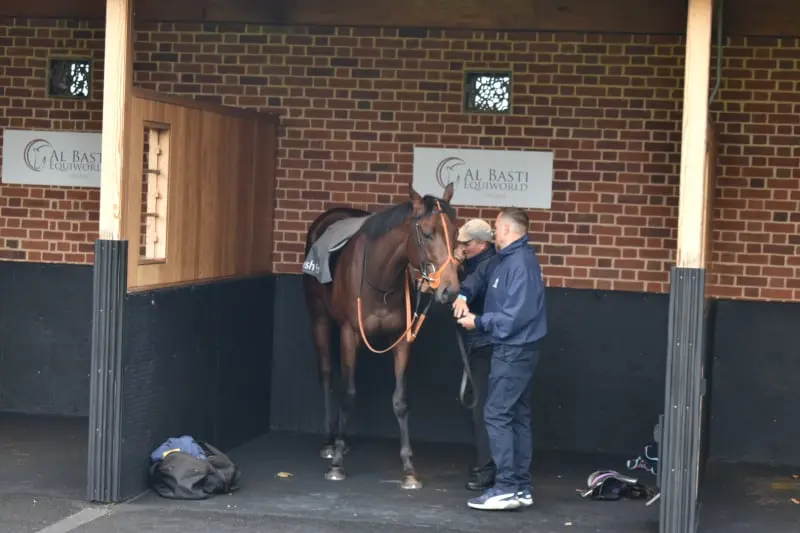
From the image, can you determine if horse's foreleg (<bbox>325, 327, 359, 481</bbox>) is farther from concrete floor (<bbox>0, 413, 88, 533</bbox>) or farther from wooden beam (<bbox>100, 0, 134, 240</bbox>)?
wooden beam (<bbox>100, 0, 134, 240</bbox>)

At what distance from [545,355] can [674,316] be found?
319cm

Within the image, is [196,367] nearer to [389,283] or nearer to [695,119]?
[389,283]

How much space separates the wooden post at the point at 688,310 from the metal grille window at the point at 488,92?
10.8ft

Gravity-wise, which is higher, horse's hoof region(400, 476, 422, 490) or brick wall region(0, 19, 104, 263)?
brick wall region(0, 19, 104, 263)

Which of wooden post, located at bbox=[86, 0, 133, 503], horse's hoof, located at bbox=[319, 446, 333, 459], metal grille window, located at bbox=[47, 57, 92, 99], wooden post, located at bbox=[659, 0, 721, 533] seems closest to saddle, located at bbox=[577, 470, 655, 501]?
wooden post, located at bbox=[659, 0, 721, 533]

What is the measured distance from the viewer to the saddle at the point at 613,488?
9.23 meters

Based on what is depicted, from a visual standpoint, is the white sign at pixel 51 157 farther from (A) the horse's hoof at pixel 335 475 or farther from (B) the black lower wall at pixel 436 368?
(A) the horse's hoof at pixel 335 475

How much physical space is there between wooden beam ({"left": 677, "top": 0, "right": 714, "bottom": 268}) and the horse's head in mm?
1630

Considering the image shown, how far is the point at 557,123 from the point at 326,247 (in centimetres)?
220

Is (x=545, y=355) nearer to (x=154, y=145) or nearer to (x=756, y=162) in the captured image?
(x=756, y=162)

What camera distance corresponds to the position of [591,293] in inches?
426

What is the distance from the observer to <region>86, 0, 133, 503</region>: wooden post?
326 inches

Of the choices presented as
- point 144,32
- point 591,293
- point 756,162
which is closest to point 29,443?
point 144,32

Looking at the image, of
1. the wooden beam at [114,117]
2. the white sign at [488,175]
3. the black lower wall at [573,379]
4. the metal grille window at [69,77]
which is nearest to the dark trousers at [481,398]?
the black lower wall at [573,379]
